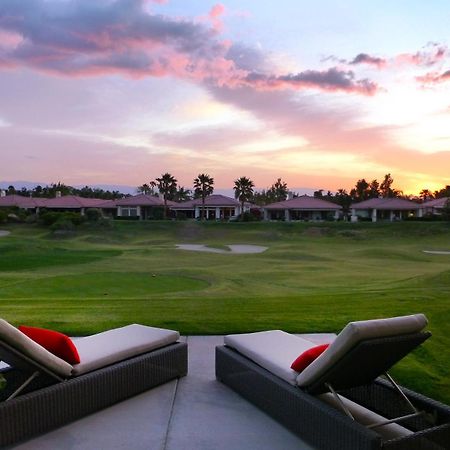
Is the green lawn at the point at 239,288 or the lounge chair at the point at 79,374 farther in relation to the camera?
the green lawn at the point at 239,288

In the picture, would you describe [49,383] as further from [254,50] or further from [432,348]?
[254,50]

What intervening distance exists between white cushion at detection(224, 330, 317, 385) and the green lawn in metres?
1.14

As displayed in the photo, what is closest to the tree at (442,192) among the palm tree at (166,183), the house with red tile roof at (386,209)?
the house with red tile roof at (386,209)

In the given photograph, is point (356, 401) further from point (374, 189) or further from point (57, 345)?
point (374, 189)

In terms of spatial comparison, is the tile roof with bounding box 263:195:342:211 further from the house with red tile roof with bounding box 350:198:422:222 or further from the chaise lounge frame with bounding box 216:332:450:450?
the chaise lounge frame with bounding box 216:332:450:450

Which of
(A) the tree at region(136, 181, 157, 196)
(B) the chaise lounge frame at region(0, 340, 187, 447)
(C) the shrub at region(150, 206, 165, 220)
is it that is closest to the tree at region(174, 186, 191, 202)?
(A) the tree at region(136, 181, 157, 196)

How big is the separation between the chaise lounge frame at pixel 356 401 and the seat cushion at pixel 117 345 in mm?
850

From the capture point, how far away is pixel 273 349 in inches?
157

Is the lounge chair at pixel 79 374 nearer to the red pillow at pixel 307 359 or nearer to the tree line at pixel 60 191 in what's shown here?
the red pillow at pixel 307 359

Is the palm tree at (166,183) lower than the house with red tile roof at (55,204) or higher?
higher

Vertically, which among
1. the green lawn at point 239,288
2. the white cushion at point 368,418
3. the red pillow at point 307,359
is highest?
the red pillow at point 307,359

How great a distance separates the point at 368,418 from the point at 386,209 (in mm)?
70545

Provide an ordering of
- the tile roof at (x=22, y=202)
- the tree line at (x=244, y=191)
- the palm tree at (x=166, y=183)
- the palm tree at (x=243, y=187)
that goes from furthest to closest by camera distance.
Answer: the palm tree at (x=166, y=183) < the tree line at (x=244, y=191) < the tile roof at (x=22, y=202) < the palm tree at (x=243, y=187)

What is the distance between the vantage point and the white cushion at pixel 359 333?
283 centimetres
